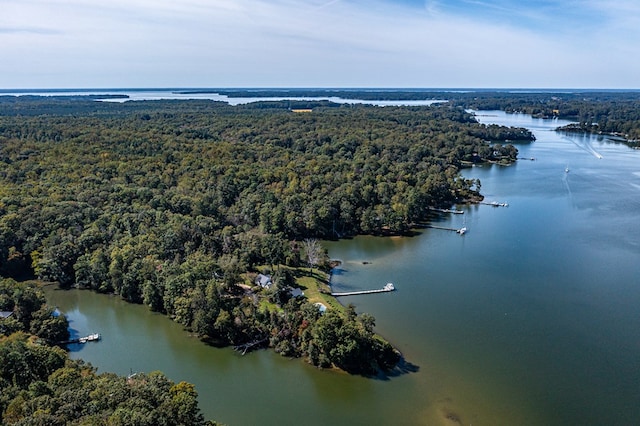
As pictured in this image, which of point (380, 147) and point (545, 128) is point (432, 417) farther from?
point (545, 128)

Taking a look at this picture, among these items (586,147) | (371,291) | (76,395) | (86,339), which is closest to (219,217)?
(371,291)

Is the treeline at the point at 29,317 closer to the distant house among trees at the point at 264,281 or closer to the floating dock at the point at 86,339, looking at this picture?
the floating dock at the point at 86,339

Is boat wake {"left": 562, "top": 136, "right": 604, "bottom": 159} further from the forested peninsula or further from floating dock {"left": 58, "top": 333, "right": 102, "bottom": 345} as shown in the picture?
floating dock {"left": 58, "top": 333, "right": 102, "bottom": 345}

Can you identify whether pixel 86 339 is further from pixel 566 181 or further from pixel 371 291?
pixel 566 181

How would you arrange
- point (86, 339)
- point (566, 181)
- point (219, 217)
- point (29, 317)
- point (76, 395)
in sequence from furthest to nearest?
point (566, 181) → point (219, 217) → point (86, 339) → point (29, 317) → point (76, 395)

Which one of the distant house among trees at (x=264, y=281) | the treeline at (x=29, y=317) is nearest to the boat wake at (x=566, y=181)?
the distant house among trees at (x=264, y=281)
